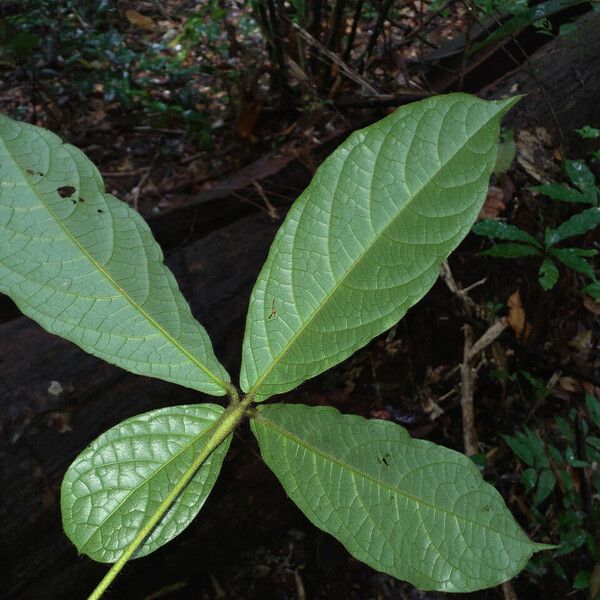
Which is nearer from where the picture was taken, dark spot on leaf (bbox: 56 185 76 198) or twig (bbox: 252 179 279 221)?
dark spot on leaf (bbox: 56 185 76 198)

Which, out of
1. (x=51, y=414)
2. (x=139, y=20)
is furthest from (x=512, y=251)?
(x=139, y=20)

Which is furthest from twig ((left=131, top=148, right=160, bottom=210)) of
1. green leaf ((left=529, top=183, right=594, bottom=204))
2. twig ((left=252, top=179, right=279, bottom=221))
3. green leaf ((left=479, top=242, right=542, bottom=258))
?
green leaf ((left=529, top=183, right=594, bottom=204))

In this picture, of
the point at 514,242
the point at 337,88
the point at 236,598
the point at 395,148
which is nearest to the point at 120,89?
the point at 337,88

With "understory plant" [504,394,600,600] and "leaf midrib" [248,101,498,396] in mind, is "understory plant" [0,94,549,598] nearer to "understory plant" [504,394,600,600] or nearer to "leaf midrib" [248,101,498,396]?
"leaf midrib" [248,101,498,396]

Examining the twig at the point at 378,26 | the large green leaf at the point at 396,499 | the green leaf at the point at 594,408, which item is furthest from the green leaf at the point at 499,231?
the large green leaf at the point at 396,499

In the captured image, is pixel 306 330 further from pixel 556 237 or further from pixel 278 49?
pixel 278 49
